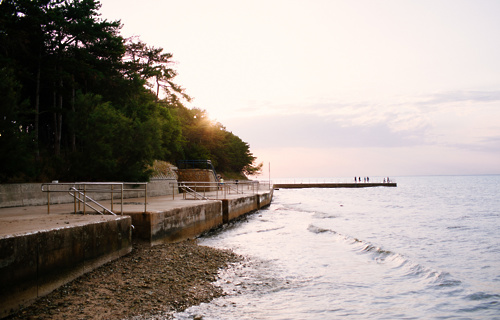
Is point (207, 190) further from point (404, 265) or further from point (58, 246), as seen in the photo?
point (58, 246)

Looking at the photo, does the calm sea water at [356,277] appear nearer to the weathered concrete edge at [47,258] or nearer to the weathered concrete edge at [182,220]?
the weathered concrete edge at [182,220]

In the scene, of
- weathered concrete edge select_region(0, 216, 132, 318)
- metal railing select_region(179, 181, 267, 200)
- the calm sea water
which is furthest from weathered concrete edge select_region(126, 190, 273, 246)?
weathered concrete edge select_region(0, 216, 132, 318)

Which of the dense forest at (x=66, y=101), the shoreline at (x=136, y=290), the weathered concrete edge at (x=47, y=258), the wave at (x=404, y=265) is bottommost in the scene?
the wave at (x=404, y=265)

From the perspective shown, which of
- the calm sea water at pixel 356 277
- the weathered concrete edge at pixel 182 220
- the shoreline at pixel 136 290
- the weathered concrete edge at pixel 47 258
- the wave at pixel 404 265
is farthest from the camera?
the weathered concrete edge at pixel 182 220

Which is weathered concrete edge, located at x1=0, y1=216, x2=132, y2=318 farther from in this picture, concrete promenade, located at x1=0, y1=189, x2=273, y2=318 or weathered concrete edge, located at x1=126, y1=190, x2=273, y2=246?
weathered concrete edge, located at x1=126, y1=190, x2=273, y2=246

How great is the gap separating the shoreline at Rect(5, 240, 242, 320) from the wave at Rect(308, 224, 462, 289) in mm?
5040

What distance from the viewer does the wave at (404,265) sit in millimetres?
9320

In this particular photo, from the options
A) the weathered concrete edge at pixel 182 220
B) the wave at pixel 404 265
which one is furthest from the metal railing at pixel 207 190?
the wave at pixel 404 265

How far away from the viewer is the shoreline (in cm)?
565

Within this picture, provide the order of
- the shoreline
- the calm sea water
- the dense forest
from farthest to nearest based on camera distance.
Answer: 1. the dense forest
2. the calm sea water
3. the shoreline

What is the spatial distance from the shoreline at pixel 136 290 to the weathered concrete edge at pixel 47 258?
0.15 metres

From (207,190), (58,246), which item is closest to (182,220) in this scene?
(58,246)

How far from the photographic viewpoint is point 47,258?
599cm

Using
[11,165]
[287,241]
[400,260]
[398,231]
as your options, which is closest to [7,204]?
[11,165]
